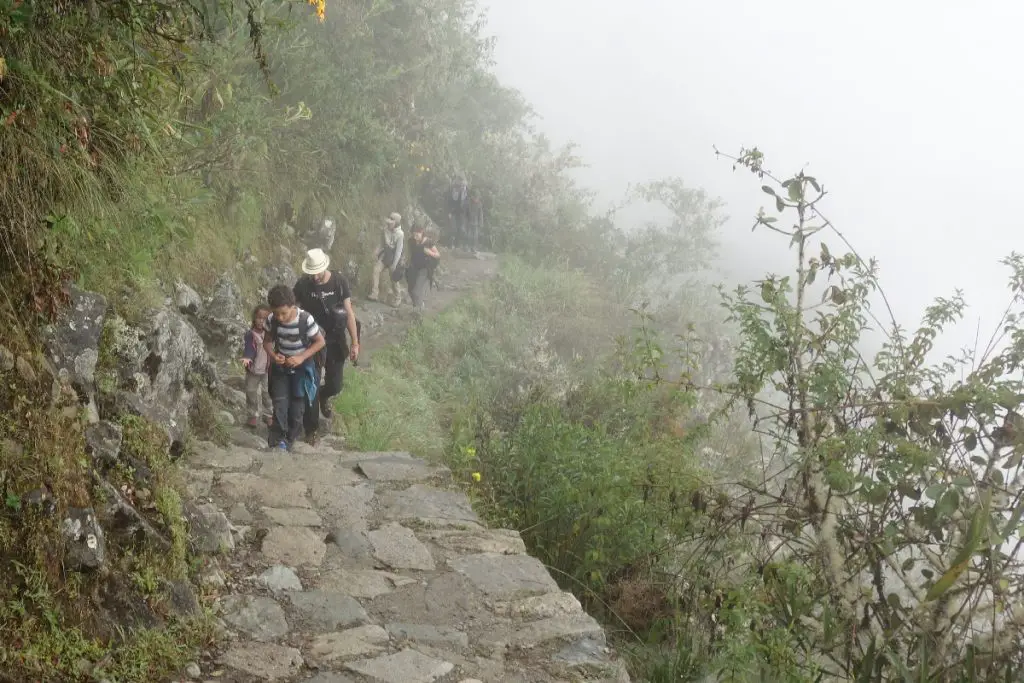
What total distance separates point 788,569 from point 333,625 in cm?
236

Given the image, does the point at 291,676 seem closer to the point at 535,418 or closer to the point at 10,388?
the point at 10,388

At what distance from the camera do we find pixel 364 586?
4555mm

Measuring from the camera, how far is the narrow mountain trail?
3.70 m

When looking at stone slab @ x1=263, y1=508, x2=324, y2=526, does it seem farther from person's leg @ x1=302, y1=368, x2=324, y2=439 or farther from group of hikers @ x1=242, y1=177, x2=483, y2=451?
person's leg @ x1=302, y1=368, x2=324, y2=439

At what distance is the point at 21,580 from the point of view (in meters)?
2.81

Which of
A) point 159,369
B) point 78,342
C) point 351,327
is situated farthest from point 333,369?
point 78,342

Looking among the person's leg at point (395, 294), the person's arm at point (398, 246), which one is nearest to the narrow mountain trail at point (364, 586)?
the person's arm at point (398, 246)

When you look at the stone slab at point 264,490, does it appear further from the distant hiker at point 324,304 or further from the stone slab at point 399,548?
the distant hiker at point 324,304

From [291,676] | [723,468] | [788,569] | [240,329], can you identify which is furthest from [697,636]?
Answer: [240,329]

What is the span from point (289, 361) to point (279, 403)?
1.73 feet

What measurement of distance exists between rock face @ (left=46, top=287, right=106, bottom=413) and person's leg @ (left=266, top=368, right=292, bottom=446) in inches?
90.9

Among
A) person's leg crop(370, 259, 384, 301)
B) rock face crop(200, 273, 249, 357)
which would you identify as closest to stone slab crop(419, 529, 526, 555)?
rock face crop(200, 273, 249, 357)

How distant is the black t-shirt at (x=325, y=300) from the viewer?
295 inches

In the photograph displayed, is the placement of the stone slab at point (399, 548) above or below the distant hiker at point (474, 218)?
below
